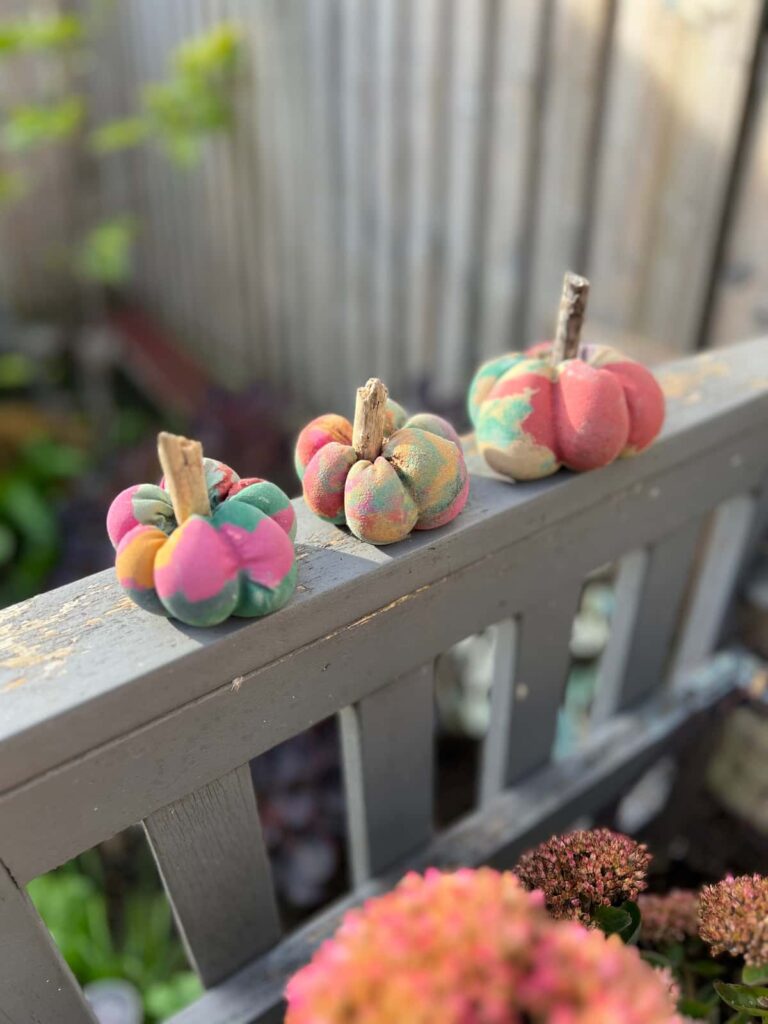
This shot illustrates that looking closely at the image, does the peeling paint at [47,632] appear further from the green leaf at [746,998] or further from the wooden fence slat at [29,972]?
the green leaf at [746,998]

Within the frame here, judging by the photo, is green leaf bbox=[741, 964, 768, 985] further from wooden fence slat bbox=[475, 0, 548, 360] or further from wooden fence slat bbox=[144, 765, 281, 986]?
wooden fence slat bbox=[475, 0, 548, 360]

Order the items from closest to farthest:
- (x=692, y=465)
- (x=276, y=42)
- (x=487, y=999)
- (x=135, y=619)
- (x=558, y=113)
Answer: (x=487, y=999) < (x=135, y=619) < (x=692, y=465) < (x=558, y=113) < (x=276, y=42)

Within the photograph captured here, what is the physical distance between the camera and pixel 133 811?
64cm

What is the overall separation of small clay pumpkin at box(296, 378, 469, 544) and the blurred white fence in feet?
3.24

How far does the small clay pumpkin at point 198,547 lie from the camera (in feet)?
1.81

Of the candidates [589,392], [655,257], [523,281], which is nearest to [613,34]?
[655,257]

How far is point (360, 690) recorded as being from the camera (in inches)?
29.8

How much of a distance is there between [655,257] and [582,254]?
0.22 meters

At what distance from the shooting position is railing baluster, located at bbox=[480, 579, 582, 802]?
3.04 ft

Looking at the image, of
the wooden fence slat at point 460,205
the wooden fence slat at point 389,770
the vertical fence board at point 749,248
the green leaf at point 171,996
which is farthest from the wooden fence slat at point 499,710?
the wooden fence slat at point 460,205

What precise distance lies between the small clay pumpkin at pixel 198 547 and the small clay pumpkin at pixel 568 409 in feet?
0.78

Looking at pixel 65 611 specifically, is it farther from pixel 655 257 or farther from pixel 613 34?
pixel 613 34

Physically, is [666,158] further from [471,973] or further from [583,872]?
[471,973]

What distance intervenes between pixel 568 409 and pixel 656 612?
53cm
